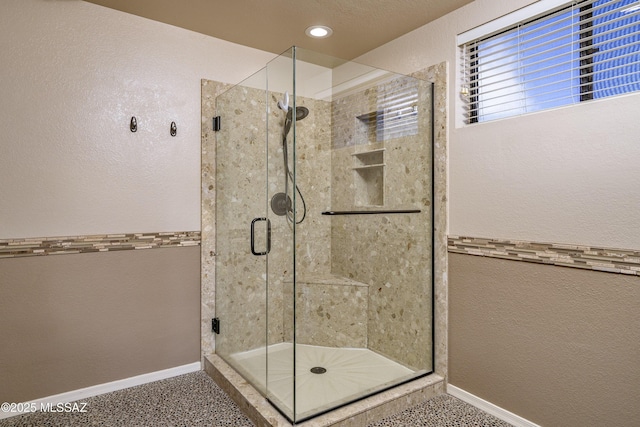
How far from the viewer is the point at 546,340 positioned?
1.86 m

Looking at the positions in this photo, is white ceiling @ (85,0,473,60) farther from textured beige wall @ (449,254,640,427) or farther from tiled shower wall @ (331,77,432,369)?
textured beige wall @ (449,254,640,427)

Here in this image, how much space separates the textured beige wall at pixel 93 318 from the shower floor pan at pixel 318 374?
1.75 feet

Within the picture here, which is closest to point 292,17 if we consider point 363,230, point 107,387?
point 363,230

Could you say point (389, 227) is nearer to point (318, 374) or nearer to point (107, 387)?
point (318, 374)

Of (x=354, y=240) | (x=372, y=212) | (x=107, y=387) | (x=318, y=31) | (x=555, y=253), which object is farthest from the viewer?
(x=354, y=240)

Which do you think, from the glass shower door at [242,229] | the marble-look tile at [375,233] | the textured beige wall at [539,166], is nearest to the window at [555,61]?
the textured beige wall at [539,166]

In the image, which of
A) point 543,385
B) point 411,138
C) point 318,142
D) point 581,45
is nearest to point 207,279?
point 318,142

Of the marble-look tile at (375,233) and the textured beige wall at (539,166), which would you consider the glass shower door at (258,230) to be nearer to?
the marble-look tile at (375,233)

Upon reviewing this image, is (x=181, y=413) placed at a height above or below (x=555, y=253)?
below

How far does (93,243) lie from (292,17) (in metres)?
1.91

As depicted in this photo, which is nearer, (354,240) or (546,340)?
(546,340)

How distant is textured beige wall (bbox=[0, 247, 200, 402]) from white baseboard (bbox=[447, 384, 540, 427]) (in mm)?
1783

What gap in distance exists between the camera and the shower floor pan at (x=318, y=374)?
196 centimetres

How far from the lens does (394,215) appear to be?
2535 millimetres
